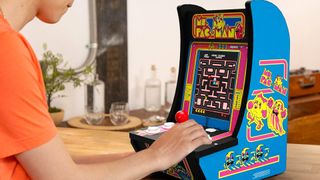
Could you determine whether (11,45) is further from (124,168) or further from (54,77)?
(54,77)

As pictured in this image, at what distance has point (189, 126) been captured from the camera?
1.10 m

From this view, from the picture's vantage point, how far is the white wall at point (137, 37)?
2855 mm

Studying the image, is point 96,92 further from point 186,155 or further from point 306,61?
point 306,61

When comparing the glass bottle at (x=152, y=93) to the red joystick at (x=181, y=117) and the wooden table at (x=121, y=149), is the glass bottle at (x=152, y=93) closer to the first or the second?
the wooden table at (x=121, y=149)

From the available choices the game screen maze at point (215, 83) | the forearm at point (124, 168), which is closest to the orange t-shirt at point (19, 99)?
the forearm at point (124, 168)

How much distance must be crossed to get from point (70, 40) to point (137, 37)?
54 cm

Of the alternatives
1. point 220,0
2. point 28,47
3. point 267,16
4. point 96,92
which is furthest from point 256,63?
point 220,0

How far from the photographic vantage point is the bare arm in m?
0.87

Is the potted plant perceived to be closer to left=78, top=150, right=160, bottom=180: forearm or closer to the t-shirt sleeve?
left=78, top=150, right=160, bottom=180: forearm

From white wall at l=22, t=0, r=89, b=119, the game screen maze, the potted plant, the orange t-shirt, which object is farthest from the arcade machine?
white wall at l=22, t=0, r=89, b=119

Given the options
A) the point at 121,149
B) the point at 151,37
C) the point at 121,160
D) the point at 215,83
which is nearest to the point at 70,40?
the point at 151,37

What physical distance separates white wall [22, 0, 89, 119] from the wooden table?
1000 mm

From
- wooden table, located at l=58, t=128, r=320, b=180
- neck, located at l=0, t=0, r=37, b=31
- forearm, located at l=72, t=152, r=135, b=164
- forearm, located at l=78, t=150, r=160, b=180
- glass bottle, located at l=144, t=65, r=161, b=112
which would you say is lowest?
glass bottle, located at l=144, t=65, r=161, b=112

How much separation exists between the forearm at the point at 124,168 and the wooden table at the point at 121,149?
445 mm
